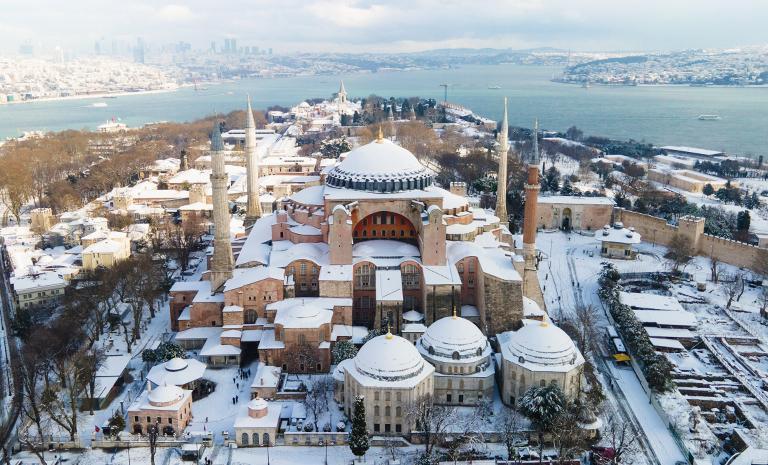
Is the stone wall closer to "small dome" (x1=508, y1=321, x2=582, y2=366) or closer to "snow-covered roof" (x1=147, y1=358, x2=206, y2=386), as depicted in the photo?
"small dome" (x1=508, y1=321, x2=582, y2=366)

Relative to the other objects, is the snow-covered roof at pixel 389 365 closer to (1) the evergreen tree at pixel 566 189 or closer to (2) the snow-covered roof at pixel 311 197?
(2) the snow-covered roof at pixel 311 197

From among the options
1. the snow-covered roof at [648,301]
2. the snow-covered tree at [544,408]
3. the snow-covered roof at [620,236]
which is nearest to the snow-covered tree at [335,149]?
the snow-covered roof at [620,236]

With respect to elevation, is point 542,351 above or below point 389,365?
below

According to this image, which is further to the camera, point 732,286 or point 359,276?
point 732,286

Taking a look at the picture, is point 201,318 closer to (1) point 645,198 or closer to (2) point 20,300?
(2) point 20,300

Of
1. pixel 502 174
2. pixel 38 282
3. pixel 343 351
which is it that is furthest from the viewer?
pixel 502 174

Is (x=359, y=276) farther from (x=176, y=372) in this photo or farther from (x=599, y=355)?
(x=599, y=355)

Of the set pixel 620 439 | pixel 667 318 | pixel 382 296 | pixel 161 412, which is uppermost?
pixel 382 296

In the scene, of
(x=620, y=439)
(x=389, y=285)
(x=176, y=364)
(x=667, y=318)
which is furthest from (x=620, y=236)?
(x=176, y=364)
